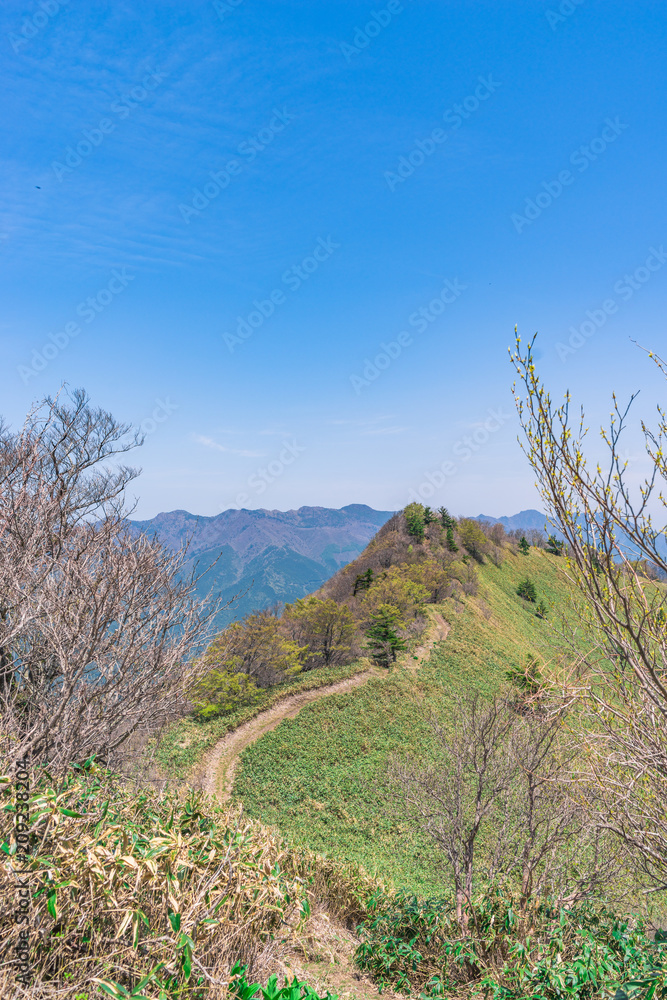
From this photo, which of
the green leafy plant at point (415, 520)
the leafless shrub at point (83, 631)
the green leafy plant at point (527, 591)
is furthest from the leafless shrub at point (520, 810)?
the green leafy plant at point (527, 591)

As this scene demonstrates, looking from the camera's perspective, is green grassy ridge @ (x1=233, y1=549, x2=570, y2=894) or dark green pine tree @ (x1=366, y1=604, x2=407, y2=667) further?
dark green pine tree @ (x1=366, y1=604, x2=407, y2=667)

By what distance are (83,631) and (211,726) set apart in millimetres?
18065

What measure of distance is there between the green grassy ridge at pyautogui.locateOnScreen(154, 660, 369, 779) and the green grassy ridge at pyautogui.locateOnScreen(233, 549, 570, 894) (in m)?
1.72

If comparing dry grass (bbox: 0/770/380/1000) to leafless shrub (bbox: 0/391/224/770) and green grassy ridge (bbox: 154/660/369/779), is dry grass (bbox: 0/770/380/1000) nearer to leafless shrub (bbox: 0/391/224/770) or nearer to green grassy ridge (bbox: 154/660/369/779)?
leafless shrub (bbox: 0/391/224/770)

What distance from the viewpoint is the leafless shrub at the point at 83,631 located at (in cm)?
604

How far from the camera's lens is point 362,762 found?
21438mm

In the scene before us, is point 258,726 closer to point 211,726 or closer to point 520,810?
point 211,726

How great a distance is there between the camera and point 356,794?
19.5 m

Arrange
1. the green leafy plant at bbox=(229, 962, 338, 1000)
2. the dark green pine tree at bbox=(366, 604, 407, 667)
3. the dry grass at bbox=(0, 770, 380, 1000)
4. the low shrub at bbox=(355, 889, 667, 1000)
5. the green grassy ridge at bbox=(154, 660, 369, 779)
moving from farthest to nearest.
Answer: the dark green pine tree at bbox=(366, 604, 407, 667)
the green grassy ridge at bbox=(154, 660, 369, 779)
the low shrub at bbox=(355, 889, 667, 1000)
the dry grass at bbox=(0, 770, 380, 1000)
the green leafy plant at bbox=(229, 962, 338, 1000)

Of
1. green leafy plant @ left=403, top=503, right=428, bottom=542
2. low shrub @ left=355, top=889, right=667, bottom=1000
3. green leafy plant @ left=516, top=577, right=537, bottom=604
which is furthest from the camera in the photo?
green leafy plant @ left=516, top=577, right=537, bottom=604

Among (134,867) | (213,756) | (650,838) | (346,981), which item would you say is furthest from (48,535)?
(213,756)

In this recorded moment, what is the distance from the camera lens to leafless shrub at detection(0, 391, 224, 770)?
6039mm

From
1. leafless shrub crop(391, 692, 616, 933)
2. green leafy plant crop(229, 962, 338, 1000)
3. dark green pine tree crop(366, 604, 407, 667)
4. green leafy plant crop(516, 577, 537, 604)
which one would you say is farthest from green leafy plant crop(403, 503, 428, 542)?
green leafy plant crop(229, 962, 338, 1000)

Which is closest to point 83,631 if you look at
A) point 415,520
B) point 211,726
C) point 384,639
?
point 211,726
